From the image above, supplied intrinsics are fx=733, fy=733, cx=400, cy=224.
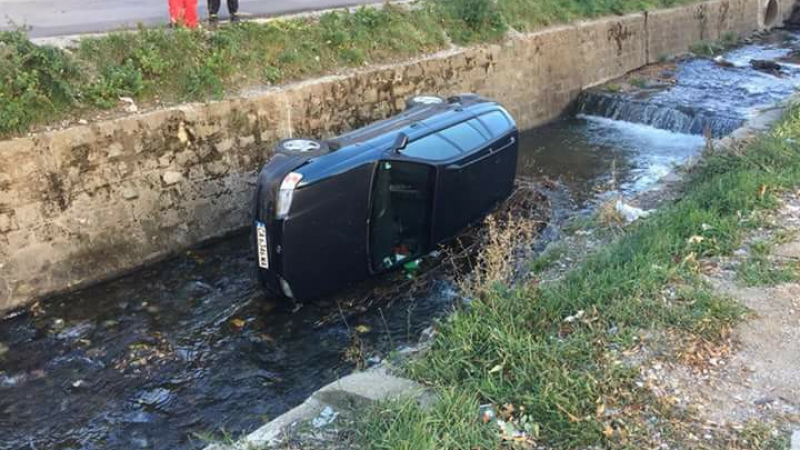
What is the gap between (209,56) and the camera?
10.0m

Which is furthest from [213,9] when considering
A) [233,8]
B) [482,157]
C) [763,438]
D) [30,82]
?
[763,438]

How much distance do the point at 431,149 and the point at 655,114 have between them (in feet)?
27.6

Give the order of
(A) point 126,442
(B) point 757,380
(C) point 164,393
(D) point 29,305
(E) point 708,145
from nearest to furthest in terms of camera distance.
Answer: (B) point 757,380 < (A) point 126,442 < (C) point 164,393 < (D) point 29,305 < (E) point 708,145

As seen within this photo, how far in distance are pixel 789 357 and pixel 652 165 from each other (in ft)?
27.6

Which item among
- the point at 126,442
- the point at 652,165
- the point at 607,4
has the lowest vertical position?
the point at 126,442

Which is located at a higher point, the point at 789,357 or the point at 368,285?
the point at 789,357

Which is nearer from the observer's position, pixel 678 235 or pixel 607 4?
pixel 678 235

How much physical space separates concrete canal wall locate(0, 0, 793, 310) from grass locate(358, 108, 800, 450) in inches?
195

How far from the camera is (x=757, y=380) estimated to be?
452cm

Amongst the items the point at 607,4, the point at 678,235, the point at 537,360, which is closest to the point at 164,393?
the point at 537,360

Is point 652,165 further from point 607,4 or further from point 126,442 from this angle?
point 126,442

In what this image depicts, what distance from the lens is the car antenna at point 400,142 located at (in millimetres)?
7949

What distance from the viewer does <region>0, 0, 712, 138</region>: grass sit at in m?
8.32

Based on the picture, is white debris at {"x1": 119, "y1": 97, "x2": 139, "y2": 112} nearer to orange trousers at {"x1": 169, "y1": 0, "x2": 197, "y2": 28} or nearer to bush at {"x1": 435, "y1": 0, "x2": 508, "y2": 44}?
orange trousers at {"x1": 169, "y1": 0, "x2": 197, "y2": 28}
